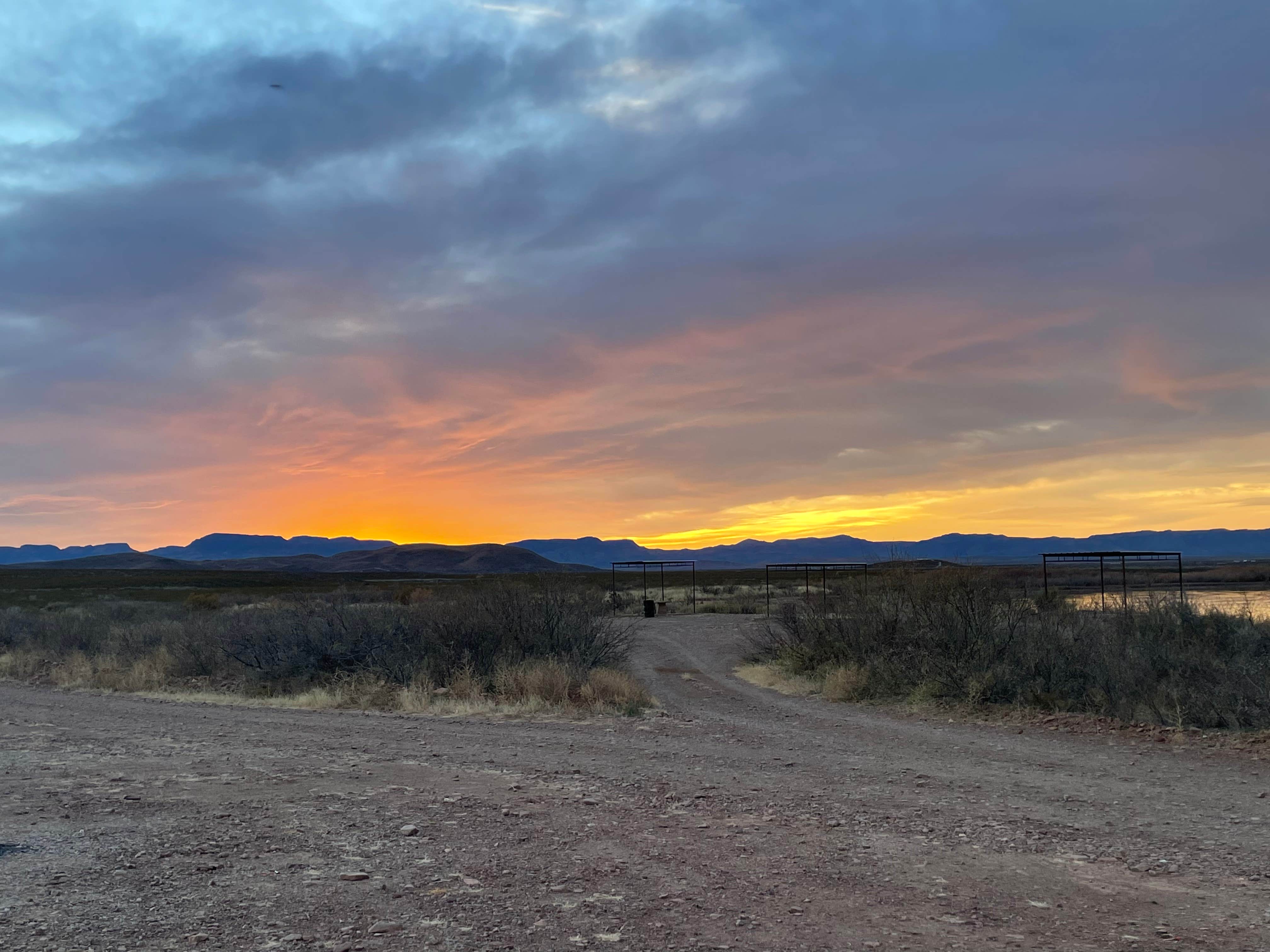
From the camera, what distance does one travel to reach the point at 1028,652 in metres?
16.9

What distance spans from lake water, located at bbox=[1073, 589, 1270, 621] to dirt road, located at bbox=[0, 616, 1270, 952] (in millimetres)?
13510

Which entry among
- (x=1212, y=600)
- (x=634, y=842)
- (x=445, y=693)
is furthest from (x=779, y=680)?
(x=1212, y=600)

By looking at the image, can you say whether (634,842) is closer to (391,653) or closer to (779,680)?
(779,680)

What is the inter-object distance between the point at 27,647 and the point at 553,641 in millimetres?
17485

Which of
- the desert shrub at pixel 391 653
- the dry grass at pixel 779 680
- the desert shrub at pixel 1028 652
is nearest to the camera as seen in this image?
the desert shrub at pixel 1028 652

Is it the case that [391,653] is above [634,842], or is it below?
above

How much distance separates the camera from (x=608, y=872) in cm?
684

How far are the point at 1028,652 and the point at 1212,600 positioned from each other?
113 ft

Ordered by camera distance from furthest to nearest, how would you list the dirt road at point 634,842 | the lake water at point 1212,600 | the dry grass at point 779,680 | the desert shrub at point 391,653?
the lake water at point 1212,600 < the dry grass at point 779,680 < the desert shrub at point 391,653 < the dirt road at point 634,842

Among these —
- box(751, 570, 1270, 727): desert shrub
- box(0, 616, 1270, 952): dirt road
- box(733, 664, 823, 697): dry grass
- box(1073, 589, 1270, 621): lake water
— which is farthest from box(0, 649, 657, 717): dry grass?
box(1073, 589, 1270, 621): lake water

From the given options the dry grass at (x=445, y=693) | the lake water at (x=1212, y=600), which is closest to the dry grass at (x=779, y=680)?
the dry grass at (x=445, y=693)

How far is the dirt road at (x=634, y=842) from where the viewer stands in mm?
5723

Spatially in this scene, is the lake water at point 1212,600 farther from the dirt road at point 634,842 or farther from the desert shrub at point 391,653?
the dirt road at point 634,842

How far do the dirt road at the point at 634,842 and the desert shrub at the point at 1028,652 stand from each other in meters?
2.08
